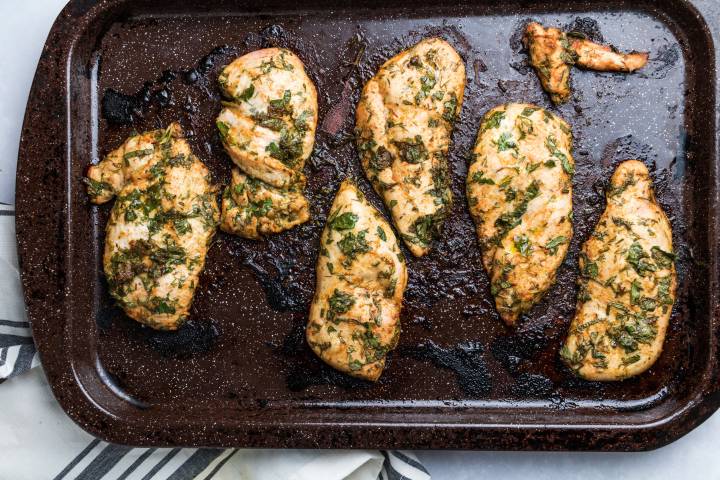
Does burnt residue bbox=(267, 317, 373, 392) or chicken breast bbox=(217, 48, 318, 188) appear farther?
burnt residue bbox=(267, 317, 373, 392)

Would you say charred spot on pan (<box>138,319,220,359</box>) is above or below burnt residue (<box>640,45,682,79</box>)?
below

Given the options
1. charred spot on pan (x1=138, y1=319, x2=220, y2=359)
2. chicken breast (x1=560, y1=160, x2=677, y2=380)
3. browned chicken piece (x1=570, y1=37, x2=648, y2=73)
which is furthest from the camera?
charred spot on pan (x1=138, y1=319, x2=220, y2=359)

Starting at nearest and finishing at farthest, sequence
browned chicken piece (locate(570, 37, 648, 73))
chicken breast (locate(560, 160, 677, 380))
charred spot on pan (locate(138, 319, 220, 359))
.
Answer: chicken breast (locate(560, 160, 677, 380)), browned chicken piece (locate(570, 37, 648, 73)), charred spot on pan (locate(138, 319, 220, 359))

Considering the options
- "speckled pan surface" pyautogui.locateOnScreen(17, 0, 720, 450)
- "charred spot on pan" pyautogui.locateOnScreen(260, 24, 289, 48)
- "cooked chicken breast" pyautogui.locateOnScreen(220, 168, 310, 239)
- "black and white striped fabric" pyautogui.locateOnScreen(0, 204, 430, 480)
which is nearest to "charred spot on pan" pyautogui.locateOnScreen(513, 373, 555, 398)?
"speckled pan surface" pyautogui.locateOnScreen(17, 0, 720, 450)

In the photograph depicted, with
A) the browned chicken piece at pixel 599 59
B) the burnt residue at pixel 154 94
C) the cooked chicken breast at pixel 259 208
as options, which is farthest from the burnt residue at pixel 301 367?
the browned chicken piece at pixel 599 59

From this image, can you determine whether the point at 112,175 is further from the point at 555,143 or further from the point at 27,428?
the point at 555,143

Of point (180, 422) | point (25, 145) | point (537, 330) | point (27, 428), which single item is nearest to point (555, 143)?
point (537, 330)

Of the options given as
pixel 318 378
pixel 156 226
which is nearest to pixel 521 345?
pixel 318 378

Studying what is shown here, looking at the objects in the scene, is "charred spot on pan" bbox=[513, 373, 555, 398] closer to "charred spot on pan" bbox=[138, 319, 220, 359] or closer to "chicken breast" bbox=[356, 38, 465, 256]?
"chicken breast" bbox=[356, 38, 465, 256]
